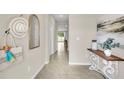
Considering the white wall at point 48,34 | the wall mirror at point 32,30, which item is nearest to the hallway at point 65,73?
the wall mirror at point 32,30

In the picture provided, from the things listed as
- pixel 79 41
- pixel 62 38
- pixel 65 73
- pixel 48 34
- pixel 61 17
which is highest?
pixel 61 17

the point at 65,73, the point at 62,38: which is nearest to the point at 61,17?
the point at 62,38

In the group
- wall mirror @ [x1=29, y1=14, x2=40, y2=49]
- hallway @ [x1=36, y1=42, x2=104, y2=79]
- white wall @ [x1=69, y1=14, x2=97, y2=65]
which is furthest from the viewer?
white wall @ [x1=69, y1=14, x2=97, y2=65]

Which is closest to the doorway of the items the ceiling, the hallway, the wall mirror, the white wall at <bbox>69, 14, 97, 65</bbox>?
the white wall at <bbox>69, 14, 97, 65</bbox>

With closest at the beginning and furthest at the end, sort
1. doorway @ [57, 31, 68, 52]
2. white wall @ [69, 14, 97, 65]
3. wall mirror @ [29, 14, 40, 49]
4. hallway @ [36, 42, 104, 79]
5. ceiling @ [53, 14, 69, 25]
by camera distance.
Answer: ceiling @ [53, 14, 69, 25], hallway @ [36, 42, 104, 79], wall mirror @ [29, 14, 40, 49], white wall @ [69, 14, 97, 65], doorway @ [57, 31, 68, 52]

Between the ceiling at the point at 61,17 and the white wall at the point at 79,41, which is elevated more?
the ceiling at the point at 61,17

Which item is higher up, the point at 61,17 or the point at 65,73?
the point at 61,17

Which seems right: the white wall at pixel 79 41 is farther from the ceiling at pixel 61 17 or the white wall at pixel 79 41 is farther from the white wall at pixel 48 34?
the white wall at pixel 48 34

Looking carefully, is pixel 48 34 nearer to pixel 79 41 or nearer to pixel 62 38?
pixel 62 38

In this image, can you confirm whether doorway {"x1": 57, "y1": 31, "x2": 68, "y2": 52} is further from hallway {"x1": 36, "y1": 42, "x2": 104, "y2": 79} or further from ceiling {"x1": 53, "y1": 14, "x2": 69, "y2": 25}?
hallway {"x1": 36, "y1": 42, "x2": 104, "y2": 79}

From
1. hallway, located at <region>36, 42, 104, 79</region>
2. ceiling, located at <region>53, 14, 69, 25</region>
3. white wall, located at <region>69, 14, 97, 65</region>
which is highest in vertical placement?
ceiling, located at <region>53, 14, 69, 25</region>
